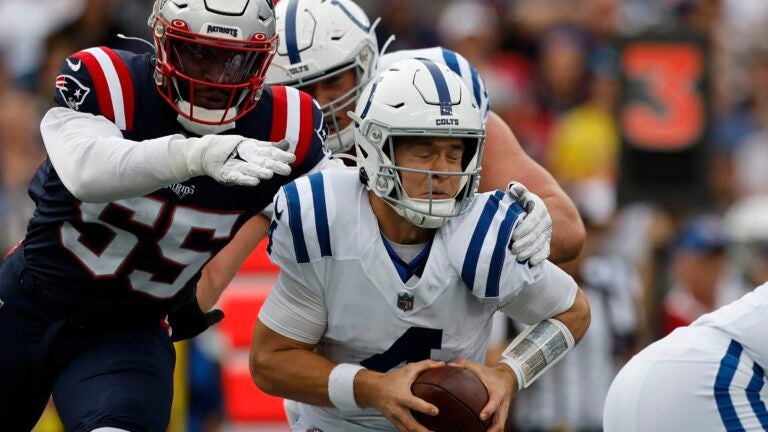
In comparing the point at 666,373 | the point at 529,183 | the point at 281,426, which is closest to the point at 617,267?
the point at 281,426

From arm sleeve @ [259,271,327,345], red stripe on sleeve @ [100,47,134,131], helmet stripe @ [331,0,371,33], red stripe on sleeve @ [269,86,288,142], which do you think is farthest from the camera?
helmet stripe @ [331,0,371,33]

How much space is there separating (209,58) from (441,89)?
2.03 feet

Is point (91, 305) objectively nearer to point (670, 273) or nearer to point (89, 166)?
point (89, 166)

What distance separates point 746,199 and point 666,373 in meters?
5.75

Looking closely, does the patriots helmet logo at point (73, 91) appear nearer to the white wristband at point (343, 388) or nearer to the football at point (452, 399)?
the white wristband at point (343, 388)

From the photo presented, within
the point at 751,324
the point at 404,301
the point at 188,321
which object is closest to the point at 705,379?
the point at 751,324

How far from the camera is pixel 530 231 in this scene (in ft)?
12.4

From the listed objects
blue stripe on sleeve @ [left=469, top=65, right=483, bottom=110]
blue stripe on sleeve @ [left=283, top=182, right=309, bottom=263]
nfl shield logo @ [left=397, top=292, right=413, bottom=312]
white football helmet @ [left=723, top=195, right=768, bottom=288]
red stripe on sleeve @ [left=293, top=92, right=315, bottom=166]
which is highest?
blue stripe on sleeve @ [left=469, top=65, right=483, bottom=110]

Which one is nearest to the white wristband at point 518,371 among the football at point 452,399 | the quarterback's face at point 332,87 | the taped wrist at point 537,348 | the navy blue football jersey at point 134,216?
the taped wrist at point 537,348

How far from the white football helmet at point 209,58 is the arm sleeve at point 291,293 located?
1.05 feet

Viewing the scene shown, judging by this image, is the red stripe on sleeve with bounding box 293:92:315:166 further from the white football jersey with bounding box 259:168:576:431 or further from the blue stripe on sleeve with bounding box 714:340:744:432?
the blue stripe on sleeve with bounding box 714:340:744:432

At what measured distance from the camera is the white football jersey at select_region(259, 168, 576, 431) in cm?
377

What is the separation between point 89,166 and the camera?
12.0 feet

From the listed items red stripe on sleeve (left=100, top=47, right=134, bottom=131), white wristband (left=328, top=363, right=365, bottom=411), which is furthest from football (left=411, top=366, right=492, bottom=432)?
red stripe on sleeve (left=100, top=47, right=134, bottom=131)
